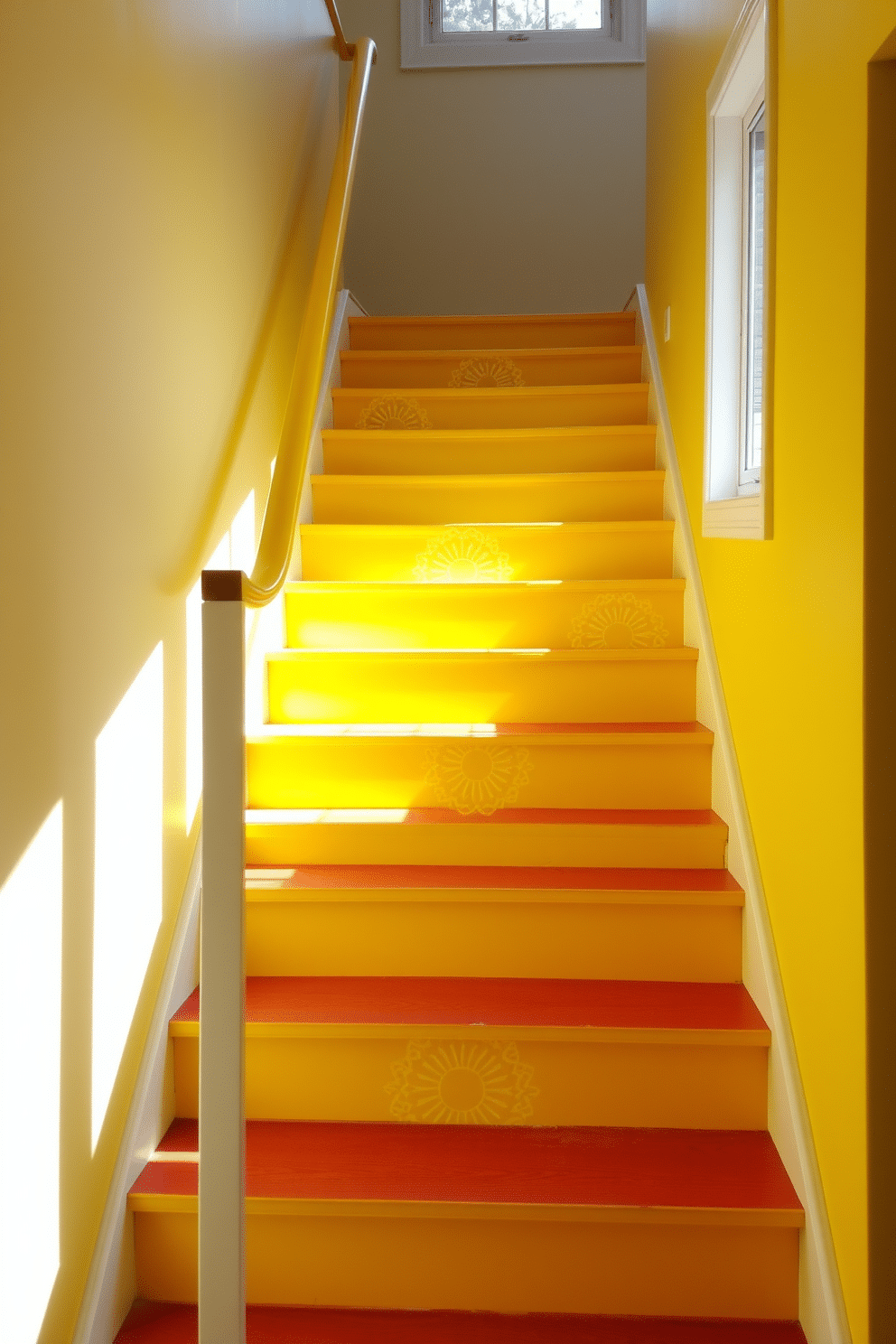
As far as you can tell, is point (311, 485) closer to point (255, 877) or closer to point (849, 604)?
point (255, 877)

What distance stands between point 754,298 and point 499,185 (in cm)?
267

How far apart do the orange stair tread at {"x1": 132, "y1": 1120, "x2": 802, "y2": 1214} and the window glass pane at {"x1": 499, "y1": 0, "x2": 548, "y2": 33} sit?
A: 16.1 ft

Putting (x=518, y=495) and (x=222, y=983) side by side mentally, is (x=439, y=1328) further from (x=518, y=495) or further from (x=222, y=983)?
(x=518, y=495)

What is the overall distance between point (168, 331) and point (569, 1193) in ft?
5.52

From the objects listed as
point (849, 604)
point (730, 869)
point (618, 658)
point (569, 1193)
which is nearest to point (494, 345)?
point (618, 658)

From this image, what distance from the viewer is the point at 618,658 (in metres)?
2.53

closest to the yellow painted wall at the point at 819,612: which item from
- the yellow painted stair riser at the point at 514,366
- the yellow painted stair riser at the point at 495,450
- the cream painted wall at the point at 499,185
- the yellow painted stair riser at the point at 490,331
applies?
the yellow painted stair riser at the point at 495,450

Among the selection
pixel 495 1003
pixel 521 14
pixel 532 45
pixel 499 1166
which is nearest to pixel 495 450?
pixel 495 1003

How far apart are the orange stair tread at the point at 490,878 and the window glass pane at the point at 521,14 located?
4378 millimetres

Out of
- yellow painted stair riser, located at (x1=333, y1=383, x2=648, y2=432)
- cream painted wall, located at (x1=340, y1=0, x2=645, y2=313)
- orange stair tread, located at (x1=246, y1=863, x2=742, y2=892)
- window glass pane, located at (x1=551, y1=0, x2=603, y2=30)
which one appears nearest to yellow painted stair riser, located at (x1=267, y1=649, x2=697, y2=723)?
orange stair tread, located at (x1=246, y1=863, x2=742, y2=892)

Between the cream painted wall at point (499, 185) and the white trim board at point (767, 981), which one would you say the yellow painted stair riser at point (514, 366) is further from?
the cream painted wall at point (499, 185)

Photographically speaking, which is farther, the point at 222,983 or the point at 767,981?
the point at 767,981

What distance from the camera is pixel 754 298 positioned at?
2.48m

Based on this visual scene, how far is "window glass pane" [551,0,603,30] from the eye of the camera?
15.7 feet
